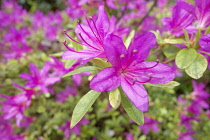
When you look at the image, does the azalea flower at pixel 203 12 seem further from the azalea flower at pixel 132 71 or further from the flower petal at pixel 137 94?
the flower petal at pixel 137 94

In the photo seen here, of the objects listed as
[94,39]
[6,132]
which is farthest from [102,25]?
[6,132]

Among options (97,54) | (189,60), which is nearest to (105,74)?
(97,54)

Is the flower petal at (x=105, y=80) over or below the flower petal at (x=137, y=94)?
over

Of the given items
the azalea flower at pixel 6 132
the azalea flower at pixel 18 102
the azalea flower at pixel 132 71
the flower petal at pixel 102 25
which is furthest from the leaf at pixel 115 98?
the azalea flower at pixel 6 132

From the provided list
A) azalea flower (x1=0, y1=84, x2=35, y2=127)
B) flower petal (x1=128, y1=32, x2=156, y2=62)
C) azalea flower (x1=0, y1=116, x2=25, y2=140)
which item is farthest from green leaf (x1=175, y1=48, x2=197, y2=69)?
azalea flower (x1=0, y1=116, x2=25, y2=140)

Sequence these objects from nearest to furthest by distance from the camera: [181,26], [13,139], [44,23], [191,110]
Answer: [181,26]
[13,139]
[191,110]
[44,23]

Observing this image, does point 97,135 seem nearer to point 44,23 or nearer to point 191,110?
point 191,110

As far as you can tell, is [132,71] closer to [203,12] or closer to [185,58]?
[185,58]
